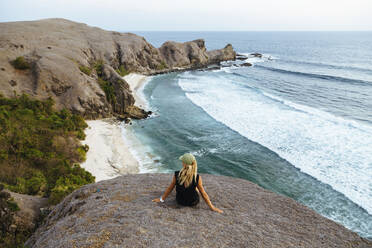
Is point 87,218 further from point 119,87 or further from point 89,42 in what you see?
point 89,42

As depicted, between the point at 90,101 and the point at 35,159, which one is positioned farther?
the point at 90,101

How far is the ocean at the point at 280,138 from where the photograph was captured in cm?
1806

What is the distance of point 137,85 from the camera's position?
5094 cm

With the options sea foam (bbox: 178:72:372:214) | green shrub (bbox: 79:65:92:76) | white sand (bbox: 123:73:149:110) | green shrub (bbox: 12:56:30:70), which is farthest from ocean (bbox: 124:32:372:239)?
green shrub (bbox: 12:56:30:70)

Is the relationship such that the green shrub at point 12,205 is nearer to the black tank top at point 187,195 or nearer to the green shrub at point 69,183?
the green shrub at point 69,183

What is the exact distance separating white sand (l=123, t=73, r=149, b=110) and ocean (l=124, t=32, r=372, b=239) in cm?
129

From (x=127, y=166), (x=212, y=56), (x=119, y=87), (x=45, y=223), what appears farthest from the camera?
(x=212, y=56)

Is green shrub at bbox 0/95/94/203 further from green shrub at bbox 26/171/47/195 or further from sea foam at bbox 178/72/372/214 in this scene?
sea foam at bbox 178/72/372/214

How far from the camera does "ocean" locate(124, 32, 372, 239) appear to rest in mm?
18062

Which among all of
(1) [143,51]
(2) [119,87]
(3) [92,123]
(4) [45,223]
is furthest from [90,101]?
(1) [143,51]

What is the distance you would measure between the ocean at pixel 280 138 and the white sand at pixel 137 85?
129cm

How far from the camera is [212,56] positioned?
90938 millimetres

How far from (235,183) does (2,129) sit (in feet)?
58.6

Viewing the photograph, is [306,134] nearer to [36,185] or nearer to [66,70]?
[36,185]
